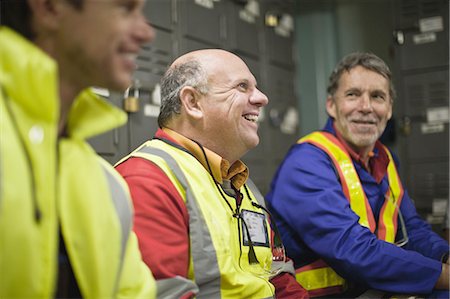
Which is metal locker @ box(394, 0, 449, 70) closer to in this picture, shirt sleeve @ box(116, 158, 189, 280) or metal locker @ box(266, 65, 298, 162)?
metal locker @ box(266, 65, 298, 162)

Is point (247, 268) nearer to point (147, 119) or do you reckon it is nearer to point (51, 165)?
point (51, 165)

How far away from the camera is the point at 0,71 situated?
2.88 feet

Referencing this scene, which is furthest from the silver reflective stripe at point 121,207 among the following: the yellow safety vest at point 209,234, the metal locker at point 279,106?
the metal locker at point 279,106

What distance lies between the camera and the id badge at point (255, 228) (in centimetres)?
161

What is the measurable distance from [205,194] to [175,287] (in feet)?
0.96

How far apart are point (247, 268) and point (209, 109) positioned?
51cm

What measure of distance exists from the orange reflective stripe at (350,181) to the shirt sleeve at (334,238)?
55mm

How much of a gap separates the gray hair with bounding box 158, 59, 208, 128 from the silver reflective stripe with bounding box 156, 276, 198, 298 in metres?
0.60

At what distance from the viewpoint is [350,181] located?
2.12 meters

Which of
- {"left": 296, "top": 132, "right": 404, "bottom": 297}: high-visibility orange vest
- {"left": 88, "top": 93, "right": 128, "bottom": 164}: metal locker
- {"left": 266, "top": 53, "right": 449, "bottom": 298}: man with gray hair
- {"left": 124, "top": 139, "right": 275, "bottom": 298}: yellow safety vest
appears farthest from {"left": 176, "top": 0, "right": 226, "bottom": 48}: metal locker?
{"left": 124, "top": 139, "right": 275, "bottom": 298}: yellow safety vest

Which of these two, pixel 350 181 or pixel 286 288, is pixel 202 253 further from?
pixel 350 181

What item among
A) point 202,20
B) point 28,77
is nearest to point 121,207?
point 28,77

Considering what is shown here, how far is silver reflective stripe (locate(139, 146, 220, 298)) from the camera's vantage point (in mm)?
1389

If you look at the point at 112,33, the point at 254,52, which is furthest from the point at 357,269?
the point at 254,52
